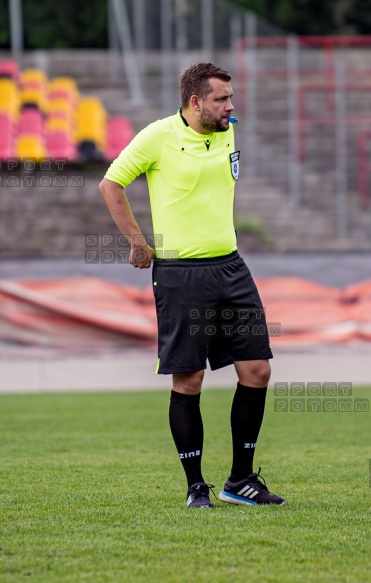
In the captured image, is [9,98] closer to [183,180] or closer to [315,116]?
[315,116]

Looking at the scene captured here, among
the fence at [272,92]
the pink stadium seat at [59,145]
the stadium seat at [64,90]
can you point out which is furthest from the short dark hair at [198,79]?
the stadium seat at [64,90]

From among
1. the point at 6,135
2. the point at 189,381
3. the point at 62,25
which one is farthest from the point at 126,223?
the point at 62,25

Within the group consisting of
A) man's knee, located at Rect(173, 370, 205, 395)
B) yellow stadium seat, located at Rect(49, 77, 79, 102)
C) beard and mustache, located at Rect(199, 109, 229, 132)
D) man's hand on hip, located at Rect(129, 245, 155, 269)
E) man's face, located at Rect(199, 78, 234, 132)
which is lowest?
man's knee, located at Rect(173, 370, 205, 395)

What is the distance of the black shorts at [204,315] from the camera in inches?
189

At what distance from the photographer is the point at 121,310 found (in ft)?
42.0

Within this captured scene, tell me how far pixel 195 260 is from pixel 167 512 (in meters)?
1.08

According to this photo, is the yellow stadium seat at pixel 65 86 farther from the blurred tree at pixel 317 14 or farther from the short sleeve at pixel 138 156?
the short sleeve at pixel 138 156

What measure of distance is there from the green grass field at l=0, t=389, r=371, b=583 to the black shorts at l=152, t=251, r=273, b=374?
649 mm

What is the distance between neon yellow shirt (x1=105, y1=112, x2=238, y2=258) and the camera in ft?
15.9

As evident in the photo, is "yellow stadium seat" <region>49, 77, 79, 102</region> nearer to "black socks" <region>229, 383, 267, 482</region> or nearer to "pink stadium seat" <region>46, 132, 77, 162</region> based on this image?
"pink stadium seat" <region>46, 132, 77, 162</region>

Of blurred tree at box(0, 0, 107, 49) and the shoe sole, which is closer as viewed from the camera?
the shoe sole

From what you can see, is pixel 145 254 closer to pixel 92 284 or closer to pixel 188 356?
pixel 188 356

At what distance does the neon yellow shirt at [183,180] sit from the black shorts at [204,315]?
8 cm

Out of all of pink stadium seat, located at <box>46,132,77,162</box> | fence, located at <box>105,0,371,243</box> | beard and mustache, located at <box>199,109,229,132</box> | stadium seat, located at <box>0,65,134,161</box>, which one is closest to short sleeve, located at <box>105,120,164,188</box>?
beard and mustache, located at <box>199,109,229,132</box>
